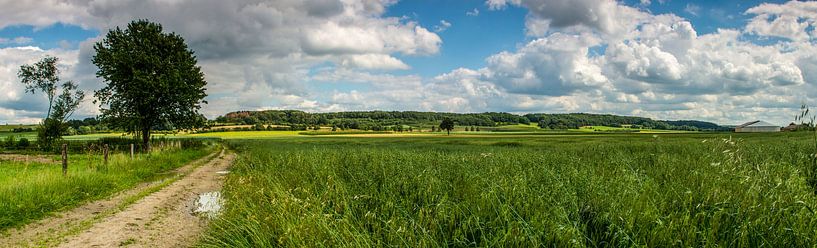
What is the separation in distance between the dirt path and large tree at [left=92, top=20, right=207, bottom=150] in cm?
3144

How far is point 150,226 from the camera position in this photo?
10281 mm

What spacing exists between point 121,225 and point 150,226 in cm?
64

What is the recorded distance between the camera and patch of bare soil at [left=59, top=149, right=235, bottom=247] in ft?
29.2

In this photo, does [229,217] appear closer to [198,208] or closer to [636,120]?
[198,208]

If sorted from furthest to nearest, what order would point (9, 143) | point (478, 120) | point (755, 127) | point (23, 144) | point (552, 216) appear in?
point (478, 120), point (755, 127), point (9, 143), point (23, 144), point (552, 216)

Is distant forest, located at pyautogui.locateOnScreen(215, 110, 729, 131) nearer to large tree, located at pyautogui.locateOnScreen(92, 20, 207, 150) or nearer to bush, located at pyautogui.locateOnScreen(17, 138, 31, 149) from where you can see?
bush, located at pyautogui.locateOnScreen(17, 138, 31, 149)

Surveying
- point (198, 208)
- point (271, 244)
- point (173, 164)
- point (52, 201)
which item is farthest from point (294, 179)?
point (173, 164)

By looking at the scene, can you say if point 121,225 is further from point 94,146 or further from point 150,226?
point 94,146

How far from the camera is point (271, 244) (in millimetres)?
6848

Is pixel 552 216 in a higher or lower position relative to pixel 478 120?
lower

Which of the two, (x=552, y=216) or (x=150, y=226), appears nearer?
(x=552, y=216)

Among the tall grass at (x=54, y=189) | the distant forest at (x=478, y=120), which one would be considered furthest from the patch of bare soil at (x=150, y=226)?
the distant forest at (x=478, y=120)

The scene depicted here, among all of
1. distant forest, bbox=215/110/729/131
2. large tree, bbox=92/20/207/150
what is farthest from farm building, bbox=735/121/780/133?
large tree, bbox=92/20/207/150

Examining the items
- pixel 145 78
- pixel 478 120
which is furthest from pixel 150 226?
pixel 478 120
